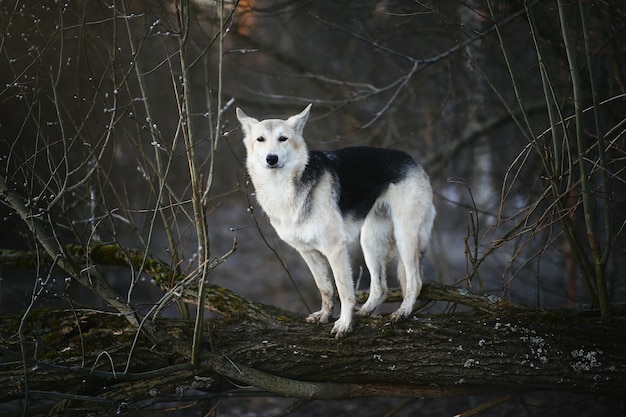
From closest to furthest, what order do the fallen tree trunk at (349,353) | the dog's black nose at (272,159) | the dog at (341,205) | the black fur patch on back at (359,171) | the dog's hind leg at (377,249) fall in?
the fallen tree trunk at (349,353) < the dog's black nose at (272,159) < the dog at (341,205) < the black fur patch on back at (359,171) < the dog's hind leg at (377,249)

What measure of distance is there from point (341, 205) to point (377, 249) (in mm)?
822

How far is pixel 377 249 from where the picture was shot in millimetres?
6207

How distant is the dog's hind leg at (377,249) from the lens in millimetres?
6047

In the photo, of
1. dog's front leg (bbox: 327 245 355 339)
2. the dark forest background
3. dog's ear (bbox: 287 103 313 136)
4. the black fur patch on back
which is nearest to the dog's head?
dog's ear (bbox: 287 103 313 136)

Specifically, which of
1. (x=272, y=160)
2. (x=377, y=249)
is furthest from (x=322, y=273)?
(x=272, y=160)

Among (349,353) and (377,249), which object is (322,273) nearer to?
(377,249)

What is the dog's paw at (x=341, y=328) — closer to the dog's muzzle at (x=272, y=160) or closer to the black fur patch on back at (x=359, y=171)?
the black fur patch on back at (x=359, y=171)

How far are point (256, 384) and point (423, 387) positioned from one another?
137 cm

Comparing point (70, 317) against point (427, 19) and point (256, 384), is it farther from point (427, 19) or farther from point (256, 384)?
point (427, 19)

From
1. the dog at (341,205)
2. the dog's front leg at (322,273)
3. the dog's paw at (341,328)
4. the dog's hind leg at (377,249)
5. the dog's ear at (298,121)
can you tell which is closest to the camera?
the dog's paw at (341,328)

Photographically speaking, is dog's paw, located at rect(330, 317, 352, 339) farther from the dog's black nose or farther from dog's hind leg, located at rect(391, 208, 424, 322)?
the dog's black nose

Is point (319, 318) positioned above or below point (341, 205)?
below

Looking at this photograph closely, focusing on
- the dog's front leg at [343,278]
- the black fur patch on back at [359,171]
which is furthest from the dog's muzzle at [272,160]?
the dog's front leg at [343,278]

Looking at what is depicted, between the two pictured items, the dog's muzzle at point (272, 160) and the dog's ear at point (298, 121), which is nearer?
the dog's muzzle at point (272, 160)
